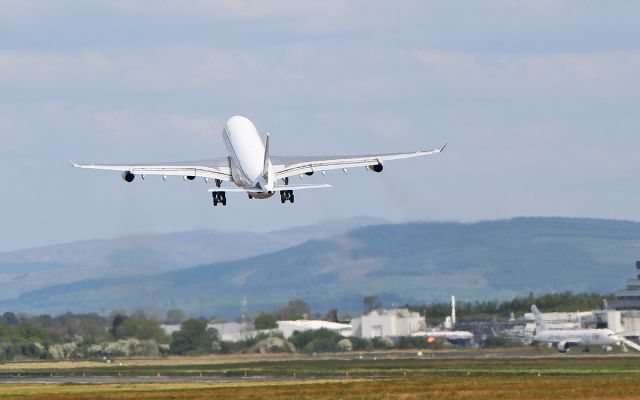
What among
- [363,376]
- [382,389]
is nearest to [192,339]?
[363,376]

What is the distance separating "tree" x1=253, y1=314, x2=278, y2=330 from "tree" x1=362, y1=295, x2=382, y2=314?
36.4 ft

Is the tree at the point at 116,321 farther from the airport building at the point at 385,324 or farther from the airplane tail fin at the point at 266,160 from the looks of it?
the airplane tail fin at the point at 266,160

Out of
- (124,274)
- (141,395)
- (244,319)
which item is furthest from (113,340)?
(141,395)

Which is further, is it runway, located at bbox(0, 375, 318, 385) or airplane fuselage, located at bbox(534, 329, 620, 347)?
airplane fuselage, located at bbox(534, 329, 620, 347)

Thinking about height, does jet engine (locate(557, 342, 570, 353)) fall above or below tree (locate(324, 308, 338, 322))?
below

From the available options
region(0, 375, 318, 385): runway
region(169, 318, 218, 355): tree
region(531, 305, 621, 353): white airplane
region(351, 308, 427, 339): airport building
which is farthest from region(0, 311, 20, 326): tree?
region(531, 305, 621, 353): white airplane

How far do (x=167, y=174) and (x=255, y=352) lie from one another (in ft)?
168

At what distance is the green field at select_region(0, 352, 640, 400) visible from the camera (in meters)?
100

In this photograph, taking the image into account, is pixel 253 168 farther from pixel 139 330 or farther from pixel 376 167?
pixel 139 330

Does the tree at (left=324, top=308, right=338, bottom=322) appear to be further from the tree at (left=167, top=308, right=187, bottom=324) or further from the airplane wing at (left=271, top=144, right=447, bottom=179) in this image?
the airplane wing at (left=271, top=144, right=447, bottom=179)

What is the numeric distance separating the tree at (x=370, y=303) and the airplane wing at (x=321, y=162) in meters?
64.5

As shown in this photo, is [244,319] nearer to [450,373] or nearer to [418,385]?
[450,373]

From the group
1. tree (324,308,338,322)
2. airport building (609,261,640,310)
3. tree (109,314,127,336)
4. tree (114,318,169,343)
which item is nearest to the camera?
tree (114,318,169,343)

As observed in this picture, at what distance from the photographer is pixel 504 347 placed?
17062 centimetres
